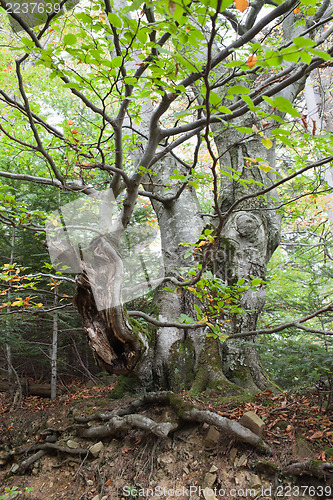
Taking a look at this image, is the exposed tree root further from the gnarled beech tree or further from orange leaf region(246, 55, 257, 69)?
orange leaf region(246, 55, 257, 69)

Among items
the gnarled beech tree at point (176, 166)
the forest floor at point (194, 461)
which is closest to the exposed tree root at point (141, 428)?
the forest floor at point (194, 461)

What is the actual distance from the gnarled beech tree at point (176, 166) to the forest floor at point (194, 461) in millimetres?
624

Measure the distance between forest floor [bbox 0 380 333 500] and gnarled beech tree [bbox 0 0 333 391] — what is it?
0.62 m

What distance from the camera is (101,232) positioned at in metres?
2.99

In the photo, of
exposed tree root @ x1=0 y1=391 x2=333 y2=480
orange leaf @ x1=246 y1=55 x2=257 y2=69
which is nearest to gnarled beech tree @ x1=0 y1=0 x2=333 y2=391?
orange leaf @ x1=246 y1=55 x2=257 y2=69

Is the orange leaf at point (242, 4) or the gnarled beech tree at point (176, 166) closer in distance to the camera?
the orange leaf at point (242, 4)

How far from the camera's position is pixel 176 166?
492 cm

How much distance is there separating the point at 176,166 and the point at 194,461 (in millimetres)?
4026

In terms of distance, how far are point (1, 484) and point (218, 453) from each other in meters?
2.92

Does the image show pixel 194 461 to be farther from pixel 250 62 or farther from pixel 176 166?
pixel 176 166

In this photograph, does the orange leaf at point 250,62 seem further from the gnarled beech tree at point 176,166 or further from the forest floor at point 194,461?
the forest floor at point 194,461

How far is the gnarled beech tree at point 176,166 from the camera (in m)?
1.97

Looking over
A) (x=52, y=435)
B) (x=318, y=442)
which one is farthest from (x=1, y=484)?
(x=318, y=442)

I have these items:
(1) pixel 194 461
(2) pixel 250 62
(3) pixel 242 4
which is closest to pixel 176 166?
(2) pixel 250 62
